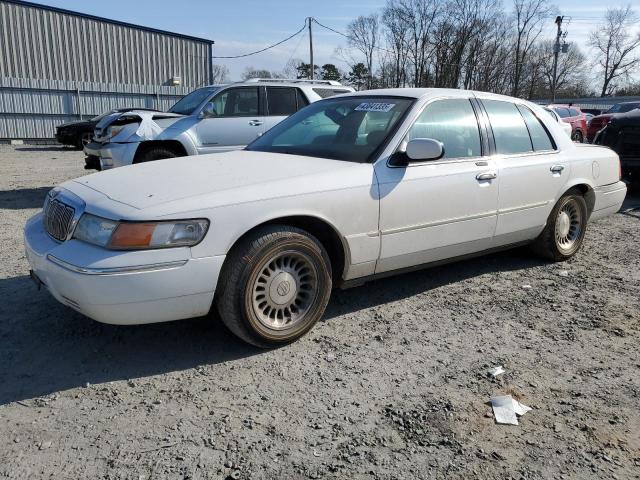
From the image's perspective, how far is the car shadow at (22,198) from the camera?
8.15 m

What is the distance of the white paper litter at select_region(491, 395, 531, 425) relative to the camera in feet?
9.23

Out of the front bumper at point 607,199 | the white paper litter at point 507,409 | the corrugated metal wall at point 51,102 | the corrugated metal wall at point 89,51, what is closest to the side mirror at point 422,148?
the white paper litter at point 507,409

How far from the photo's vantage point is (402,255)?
405 centimetres

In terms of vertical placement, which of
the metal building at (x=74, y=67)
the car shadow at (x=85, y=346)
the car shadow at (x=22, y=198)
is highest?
the metal building at (x=74, y=67)

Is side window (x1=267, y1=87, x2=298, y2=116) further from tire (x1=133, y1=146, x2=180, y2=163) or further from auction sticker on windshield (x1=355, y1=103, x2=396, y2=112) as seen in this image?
auction sticker on windshield (x1=355, y1=103, x2=396, y2=112)

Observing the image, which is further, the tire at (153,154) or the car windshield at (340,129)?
the tire at (153,154)

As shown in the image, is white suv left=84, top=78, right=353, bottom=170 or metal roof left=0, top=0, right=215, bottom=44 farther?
metal roof left=0, top=0, right=215, bottom=44

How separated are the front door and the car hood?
0.41 meters

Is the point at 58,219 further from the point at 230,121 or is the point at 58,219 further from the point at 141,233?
the point at 230,121

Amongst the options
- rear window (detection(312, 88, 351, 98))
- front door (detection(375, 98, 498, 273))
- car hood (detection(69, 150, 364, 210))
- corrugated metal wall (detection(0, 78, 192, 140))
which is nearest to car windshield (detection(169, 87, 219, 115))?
rear window (detection(312, 88, 351, 98))

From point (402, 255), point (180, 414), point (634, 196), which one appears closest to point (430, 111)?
point (402, 255)

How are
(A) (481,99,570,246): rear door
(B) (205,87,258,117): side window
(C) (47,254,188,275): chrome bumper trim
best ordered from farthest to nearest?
(B) (205,87,258,117): side window
(A) (481,99,570,246): rear door
(C) (47,254,188,275): chrome bumper trim

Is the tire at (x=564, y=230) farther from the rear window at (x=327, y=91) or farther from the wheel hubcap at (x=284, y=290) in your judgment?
the rear window at (x=327, y=91)

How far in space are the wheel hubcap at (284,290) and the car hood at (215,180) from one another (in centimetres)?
44
